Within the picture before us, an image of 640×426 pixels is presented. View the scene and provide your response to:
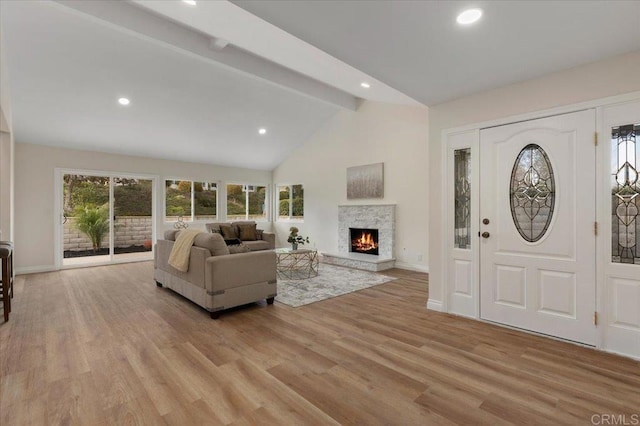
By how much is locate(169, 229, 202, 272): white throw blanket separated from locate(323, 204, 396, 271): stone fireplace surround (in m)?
3.40

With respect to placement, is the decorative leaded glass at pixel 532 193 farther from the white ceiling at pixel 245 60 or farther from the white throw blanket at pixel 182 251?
the white throw blanket at pixel 182 251

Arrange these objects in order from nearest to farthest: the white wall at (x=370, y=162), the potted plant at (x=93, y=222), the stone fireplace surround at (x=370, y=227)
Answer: the white wall at (x=370, y=162) → the stone fireplace surround at (x=370, y=227) → the potted plant at (x=93, y=222)

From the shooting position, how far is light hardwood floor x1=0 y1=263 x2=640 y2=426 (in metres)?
1.80

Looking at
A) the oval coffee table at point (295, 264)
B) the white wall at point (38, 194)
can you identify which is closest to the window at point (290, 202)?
the oval coffee table at point (295, 264)

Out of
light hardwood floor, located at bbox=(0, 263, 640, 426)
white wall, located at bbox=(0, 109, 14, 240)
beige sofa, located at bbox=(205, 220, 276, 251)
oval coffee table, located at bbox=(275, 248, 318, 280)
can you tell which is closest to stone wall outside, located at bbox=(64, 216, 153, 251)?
white wall, located at bbox=(0, 109, 14, 240)

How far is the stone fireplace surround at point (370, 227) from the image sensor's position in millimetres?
6074

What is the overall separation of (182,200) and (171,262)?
4.42m

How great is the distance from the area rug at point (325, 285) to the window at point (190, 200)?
4174mm

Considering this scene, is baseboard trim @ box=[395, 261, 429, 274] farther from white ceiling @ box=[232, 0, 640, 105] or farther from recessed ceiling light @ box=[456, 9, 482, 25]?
recessed ceiling light @ box=[456, 9, 482, 25]

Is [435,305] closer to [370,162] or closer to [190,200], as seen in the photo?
[370,162]

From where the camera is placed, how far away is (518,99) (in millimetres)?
3000

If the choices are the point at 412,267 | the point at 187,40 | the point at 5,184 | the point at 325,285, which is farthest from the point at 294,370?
the point at 5,184

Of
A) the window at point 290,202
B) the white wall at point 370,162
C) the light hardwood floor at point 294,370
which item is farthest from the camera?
the window at point 290,202

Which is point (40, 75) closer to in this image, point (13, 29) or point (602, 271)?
point (13, 29)
